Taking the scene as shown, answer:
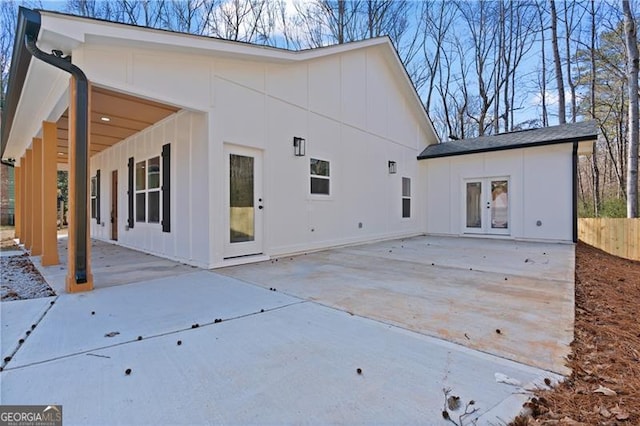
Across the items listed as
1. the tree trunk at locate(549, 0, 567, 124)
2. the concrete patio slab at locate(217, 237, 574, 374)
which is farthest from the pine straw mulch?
the tree trunk at locate(549, 0, 567, 124)

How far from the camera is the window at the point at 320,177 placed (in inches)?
307

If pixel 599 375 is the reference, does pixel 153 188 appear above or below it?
above

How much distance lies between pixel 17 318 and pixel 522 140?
11.8 metres

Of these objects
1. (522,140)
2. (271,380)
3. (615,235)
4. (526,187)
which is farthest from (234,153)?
(615,235)

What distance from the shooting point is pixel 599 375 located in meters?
2.02

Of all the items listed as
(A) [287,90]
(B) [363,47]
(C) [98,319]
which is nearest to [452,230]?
(B) [363,47]

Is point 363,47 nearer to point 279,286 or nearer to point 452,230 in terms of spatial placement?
point 452,230

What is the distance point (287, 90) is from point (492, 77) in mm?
15988

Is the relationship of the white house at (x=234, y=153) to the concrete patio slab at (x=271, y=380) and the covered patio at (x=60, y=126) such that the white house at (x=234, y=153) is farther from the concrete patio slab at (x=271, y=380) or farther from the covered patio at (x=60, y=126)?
the concrete patio slab at (x=271, y=380)

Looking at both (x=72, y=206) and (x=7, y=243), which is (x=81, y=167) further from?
(x=7, y=243)

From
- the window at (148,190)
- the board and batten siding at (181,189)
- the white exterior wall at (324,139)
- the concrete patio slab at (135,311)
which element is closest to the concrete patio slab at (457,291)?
the concrete patio slab at (135,311)

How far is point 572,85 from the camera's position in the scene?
1573 centimetres

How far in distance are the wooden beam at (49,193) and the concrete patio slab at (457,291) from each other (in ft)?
11.0

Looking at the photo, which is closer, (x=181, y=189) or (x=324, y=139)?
(x=181, y=189)
